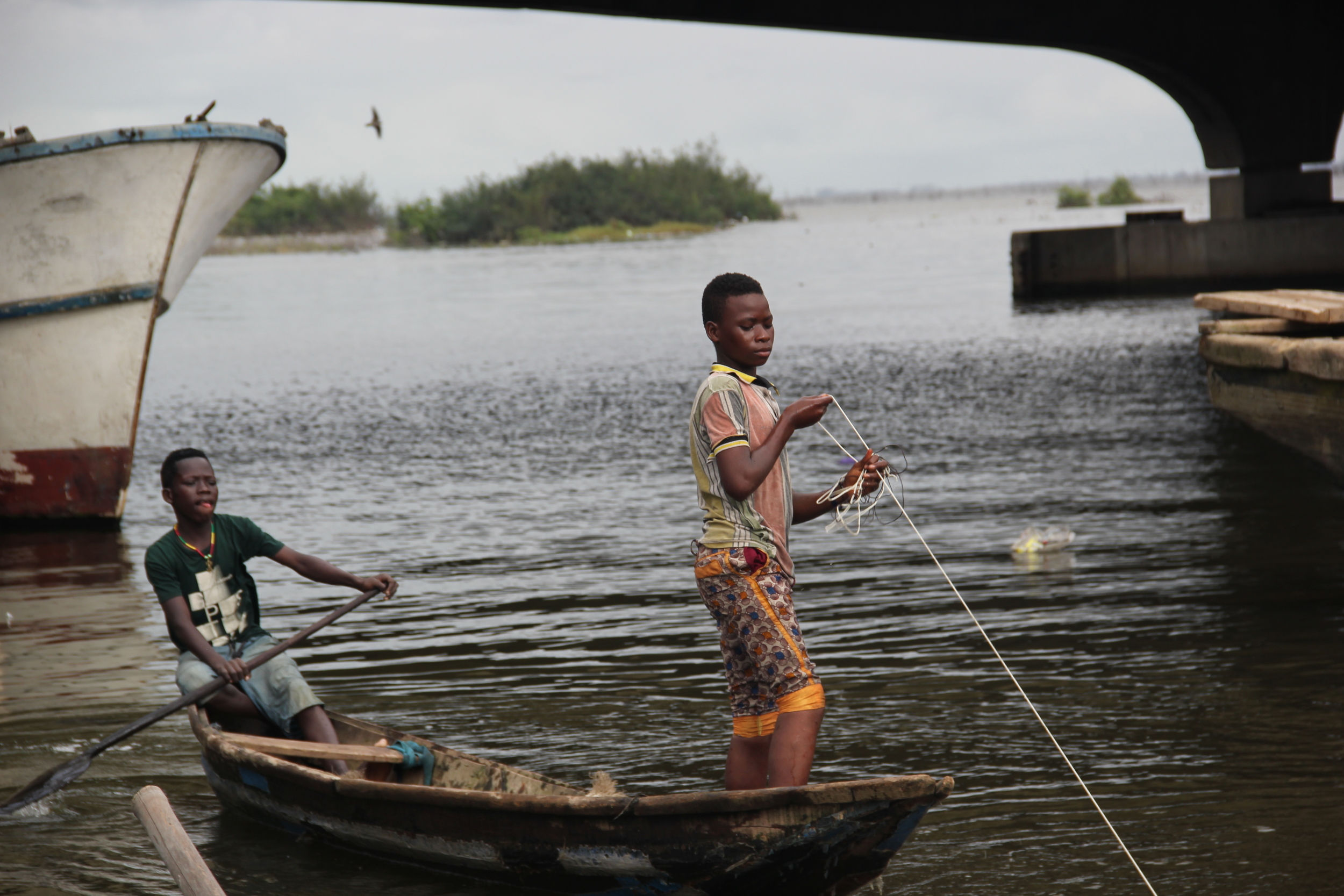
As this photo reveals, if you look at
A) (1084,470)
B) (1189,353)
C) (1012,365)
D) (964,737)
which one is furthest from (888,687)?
(1189,353)

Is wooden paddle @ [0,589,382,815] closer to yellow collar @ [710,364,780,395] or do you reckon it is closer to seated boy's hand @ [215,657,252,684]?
seated boy's hand @ [215,657,252,684]

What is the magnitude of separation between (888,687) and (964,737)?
707 mm

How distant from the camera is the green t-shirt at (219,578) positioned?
517 centimetres

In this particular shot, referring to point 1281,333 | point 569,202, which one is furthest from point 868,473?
point 569,202

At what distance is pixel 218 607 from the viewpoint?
5.36m

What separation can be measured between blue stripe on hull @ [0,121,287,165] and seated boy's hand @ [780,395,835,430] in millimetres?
8905

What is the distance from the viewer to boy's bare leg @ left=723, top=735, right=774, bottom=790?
4.00 metres

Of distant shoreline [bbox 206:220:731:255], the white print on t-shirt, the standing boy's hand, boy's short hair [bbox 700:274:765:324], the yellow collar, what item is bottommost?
the white print on t-shirt

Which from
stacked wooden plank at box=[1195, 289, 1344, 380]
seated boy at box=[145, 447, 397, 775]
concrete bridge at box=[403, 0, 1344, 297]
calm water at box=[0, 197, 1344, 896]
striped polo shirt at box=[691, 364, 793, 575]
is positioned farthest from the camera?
concrete bridge at box=[403, 0, 1344, 297]

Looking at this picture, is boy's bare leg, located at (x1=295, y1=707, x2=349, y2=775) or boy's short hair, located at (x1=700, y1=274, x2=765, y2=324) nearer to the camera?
boy's short hair, located at (x1=700, y1=274, x2=765, y2=324)

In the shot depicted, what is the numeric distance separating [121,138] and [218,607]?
6956 millimetres

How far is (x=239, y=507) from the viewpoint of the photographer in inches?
467

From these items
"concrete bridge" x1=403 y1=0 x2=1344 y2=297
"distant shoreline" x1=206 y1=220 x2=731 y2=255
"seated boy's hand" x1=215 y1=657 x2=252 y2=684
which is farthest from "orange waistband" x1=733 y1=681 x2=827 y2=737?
"distant shoreline" x1=206 y1=220 x2=731 y2=255

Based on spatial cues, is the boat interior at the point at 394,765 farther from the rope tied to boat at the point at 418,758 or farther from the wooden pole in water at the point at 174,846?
the wooden pole in water at the point at 174,846
